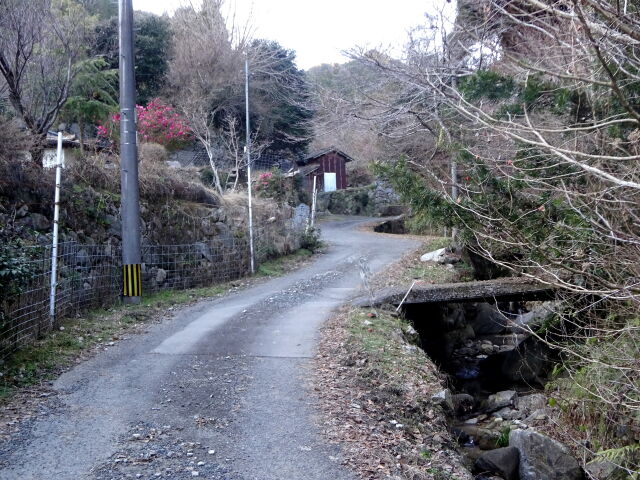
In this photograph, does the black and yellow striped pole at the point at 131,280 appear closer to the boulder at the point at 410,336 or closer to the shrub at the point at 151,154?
the shrub at the point at 151,154

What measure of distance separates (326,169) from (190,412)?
3442cm

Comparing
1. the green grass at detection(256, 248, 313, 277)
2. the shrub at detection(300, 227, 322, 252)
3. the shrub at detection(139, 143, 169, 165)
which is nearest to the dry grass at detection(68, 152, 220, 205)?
the shrub at detection(139, 143, 169, 165)

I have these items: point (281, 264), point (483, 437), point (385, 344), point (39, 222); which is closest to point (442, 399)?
point (385, 344)

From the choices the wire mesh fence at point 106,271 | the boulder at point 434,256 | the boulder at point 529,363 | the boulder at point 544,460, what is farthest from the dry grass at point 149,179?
the boulder at point 544,460

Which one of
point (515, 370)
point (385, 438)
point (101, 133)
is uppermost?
point (101, 133)

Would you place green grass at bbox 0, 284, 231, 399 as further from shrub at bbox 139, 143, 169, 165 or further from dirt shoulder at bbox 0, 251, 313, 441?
shrub at bbox 139, 143, 169, 165

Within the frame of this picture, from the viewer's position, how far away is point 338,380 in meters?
7.76

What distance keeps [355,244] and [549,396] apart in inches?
567

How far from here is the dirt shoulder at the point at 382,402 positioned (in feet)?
18.7

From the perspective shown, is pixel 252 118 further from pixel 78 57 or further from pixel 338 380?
pixel 338 380

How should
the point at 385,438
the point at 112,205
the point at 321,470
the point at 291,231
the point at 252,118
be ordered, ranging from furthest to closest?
the point at 252,118 < the point at 291,231 < the point at 112,205 < the point at 385,438 < the point at 321,470

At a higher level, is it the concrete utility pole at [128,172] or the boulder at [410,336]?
the concrete utility pole at [128,172]

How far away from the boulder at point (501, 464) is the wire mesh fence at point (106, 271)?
248 inches

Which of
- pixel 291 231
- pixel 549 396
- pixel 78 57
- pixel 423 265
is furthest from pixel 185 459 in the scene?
pixel 291 231
